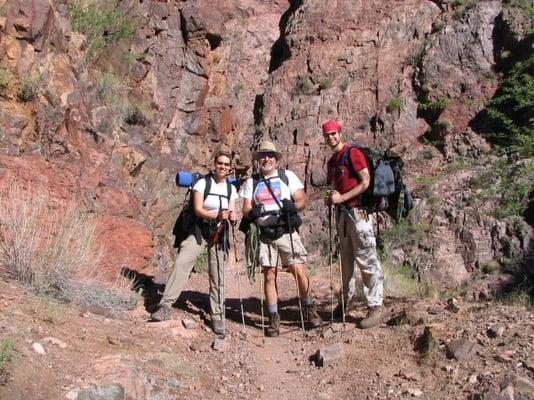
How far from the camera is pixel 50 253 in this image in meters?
5.95

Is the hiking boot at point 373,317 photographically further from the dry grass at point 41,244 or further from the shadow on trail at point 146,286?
the dry grass at point 41,244

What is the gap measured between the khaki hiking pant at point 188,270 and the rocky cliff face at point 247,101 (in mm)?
1469

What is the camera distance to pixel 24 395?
3742 millimetres

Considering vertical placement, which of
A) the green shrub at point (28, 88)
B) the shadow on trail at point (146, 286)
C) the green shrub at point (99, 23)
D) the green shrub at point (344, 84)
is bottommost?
the shadow on trail at point (146, 286)

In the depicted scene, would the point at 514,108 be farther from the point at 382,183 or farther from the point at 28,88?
the point at 28,88

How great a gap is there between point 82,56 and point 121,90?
6.25ft

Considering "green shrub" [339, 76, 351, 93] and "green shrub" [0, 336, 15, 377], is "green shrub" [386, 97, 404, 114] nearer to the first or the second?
"green shrub" [339, 76, 351, 93]

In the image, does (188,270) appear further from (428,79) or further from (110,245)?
(428,79)

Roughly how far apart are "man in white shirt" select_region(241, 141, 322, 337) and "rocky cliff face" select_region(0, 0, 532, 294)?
7.93 ft

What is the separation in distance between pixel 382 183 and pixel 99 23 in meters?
11.0

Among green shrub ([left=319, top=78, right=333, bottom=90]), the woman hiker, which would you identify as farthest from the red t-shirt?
green shrub ([left=319, top=78, right=333, bottom=90])

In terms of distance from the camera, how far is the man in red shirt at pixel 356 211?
6.02 m

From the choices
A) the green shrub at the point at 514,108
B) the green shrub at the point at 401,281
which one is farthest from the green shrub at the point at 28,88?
the green shrub at the point at 514,108

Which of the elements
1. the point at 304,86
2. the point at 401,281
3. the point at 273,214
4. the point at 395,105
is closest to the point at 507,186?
the point at 401,281
